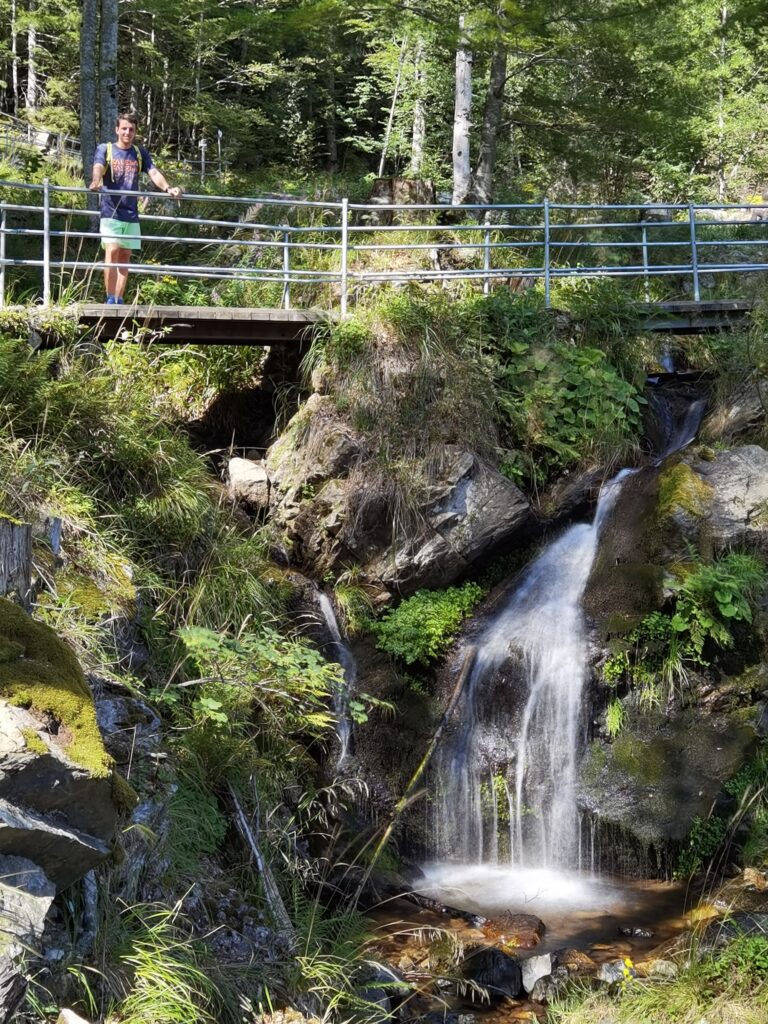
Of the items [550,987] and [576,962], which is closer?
[550,987]

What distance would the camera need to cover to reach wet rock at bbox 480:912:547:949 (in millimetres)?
7055

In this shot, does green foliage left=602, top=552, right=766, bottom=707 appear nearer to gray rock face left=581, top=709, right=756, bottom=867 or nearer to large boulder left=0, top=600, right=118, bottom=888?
gray rock face left=581, top=709, right=756, bottom=867

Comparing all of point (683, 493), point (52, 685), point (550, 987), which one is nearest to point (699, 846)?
point (550, 987)

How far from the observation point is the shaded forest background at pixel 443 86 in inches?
489

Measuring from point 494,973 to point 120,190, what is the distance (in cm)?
741

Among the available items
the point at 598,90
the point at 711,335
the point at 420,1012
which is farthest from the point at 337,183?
the point at 420,1012

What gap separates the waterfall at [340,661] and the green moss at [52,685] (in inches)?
157

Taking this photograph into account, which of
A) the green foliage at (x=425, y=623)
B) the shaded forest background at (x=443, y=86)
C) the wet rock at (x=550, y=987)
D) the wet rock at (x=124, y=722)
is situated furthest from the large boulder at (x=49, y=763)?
the shaded forest background at (x=443, y=86)

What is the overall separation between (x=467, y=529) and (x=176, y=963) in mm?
5721

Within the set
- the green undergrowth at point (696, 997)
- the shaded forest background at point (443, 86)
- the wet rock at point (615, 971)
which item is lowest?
the wet rock at point (615, 971)

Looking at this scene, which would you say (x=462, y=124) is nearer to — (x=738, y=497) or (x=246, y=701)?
(x=738, y=497)

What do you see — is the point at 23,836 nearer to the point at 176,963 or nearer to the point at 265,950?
the point at 176,963

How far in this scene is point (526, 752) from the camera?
872 cm

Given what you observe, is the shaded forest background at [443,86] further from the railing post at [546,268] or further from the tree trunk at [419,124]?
the railing post at [546,268]
